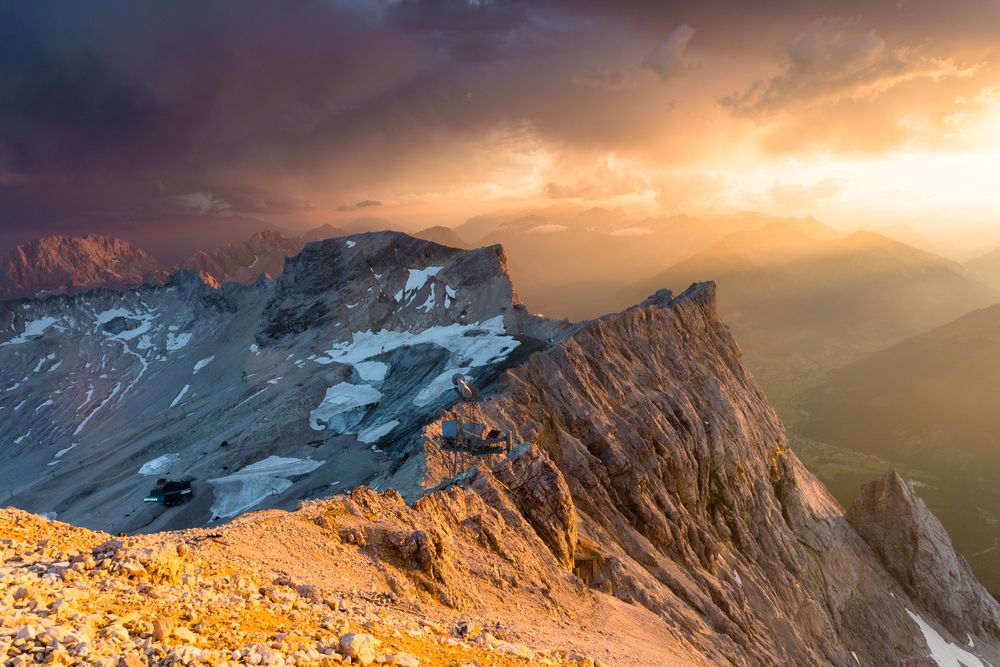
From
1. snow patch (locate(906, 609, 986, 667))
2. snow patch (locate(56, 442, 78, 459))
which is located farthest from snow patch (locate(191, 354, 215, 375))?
snow patch (locate(906, 609, 986, 667))

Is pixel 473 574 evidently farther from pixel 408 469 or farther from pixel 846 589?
pixel 846 589

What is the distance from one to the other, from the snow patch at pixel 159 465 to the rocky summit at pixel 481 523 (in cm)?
60

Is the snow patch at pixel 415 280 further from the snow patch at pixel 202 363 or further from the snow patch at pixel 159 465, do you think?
the snow patch at pixel 202 363

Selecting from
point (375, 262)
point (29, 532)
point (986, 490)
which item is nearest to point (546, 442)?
point (29, 532)

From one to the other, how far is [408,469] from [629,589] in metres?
20.1

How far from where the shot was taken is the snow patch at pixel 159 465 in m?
99.4

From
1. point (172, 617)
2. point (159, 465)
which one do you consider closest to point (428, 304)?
point (159, 465)

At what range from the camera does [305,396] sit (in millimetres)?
109188

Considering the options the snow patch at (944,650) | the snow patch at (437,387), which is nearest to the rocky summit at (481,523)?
the snow patch at (944,650)

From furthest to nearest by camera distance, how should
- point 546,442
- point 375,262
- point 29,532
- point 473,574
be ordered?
point 375,262 < point 546,442 < point 473,574 < point 29,532

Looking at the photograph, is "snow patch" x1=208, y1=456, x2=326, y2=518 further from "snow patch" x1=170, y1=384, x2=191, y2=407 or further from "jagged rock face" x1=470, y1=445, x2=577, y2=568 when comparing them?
"snow patch" x1=170, y1=384, x2=191, y2=407

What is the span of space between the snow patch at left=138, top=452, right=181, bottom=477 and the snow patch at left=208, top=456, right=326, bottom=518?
2252cm

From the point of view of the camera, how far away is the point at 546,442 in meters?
52.8

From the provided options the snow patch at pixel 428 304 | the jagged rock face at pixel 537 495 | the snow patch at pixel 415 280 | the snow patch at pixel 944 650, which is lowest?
the snow patch at pixel 944 650
